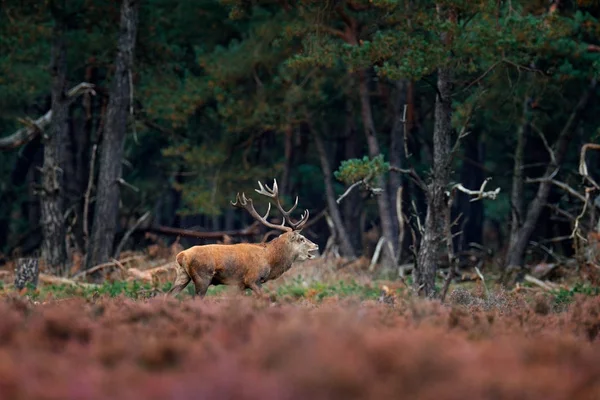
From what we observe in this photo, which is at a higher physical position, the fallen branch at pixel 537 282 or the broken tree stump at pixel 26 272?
the broken tree stump at pixel 26 272

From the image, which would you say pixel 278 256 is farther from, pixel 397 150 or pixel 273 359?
pixel 397 150

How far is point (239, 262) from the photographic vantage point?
13.1m

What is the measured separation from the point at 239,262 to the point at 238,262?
2 cm

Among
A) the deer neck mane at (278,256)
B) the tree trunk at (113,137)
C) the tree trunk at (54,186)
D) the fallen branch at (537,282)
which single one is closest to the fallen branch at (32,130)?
the tree trunk at (54,186)

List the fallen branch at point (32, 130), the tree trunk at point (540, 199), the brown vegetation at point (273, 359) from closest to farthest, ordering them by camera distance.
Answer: the brown vegetation at point (273, 359) < the fallen branch at point (32, 130) < the tree trunk at point (540, 199)

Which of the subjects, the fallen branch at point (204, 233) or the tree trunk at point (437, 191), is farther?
the fallen branch at point (204, 233)

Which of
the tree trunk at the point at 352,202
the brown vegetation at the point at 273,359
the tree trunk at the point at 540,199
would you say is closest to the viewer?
the brown vegetation at the point at 273,359

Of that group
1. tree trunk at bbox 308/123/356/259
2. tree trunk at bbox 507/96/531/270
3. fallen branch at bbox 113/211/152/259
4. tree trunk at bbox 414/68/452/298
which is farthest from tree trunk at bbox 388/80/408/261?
tree trunk at bbox 414/68/452/298

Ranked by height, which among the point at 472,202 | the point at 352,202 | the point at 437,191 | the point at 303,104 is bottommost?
the point at 472,202

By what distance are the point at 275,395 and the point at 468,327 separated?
3966 millimetres

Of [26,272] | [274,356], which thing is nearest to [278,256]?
[26,272]

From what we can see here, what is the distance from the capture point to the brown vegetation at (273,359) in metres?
4.59

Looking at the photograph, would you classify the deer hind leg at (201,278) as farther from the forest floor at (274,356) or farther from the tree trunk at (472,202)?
the tree trunk at (472,202)

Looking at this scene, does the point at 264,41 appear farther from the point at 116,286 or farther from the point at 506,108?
the point at 116,286
